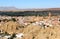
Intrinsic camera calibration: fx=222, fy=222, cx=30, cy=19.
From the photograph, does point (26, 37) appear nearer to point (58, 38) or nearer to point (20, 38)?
point (20, 38)

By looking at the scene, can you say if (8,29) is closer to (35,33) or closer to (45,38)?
(35,33)

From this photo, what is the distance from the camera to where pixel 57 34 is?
50.5ft

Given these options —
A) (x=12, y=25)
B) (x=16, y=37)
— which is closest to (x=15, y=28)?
(x=12, y=25)

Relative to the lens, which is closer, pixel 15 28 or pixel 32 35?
pixel 32 35

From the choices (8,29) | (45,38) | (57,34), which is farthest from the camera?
(8,29)

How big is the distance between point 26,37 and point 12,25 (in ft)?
19.1

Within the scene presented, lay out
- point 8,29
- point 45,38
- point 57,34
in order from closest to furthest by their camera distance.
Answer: point 45,38 < point 57,34 < point 8,29

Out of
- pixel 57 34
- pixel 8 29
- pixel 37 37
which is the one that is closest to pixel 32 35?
pixel 37 37

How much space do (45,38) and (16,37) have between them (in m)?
2.38

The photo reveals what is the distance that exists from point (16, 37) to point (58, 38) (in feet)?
10.1

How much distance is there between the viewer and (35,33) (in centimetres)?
1575

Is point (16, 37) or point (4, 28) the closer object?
point (16, 37)

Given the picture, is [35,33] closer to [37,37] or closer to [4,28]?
[37,37]

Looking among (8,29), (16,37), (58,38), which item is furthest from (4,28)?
(58,38)
